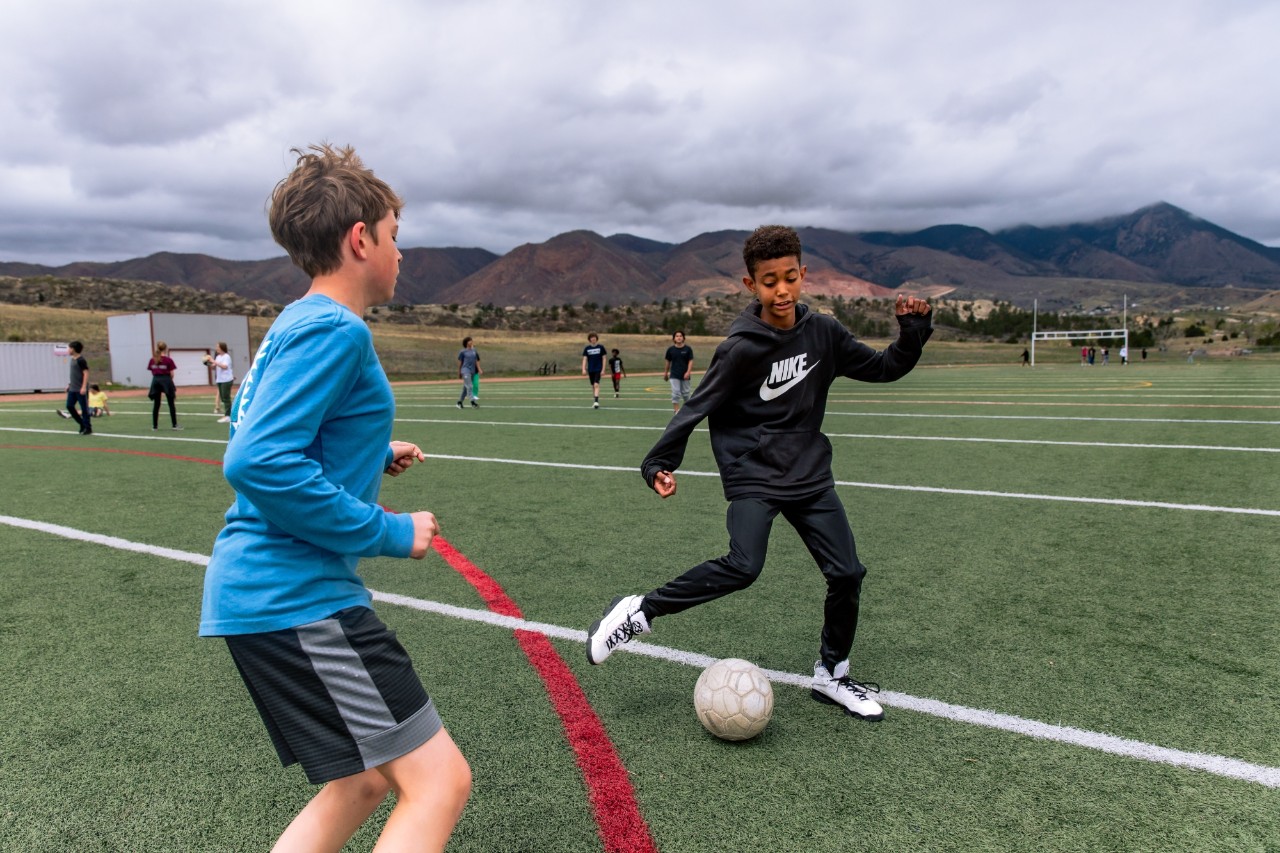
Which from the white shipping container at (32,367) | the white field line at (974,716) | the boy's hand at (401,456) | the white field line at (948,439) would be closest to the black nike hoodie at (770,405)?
the white field line at (974,716)

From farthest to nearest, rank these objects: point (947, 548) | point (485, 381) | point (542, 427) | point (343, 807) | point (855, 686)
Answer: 1. point (485, 381)
2. point (542, 427)
3. point (947, 548)
4. point (855, 686)
5. point (343, 807)

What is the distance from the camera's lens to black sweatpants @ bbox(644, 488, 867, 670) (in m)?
3.29

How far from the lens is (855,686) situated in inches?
133

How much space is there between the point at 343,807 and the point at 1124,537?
6.09 metres

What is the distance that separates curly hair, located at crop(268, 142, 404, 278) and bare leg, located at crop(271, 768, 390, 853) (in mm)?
1214

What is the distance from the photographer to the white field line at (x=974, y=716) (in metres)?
2.85

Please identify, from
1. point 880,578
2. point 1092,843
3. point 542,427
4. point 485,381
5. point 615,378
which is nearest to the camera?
point 1092,843

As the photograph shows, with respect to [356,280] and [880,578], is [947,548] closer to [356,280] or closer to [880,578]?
[880,578]

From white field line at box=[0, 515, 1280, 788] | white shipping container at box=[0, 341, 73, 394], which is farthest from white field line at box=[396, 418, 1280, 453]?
white shipping container at box=[0, 341, 73, 394]

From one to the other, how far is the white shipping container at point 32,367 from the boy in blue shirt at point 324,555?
43.1m

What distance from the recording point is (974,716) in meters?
3.26

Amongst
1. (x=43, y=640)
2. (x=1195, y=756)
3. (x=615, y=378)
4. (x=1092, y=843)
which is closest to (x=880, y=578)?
(x=1195, y=756)

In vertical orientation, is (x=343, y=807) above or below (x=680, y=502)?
above

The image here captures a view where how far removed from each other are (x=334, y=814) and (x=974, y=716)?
2539 millimetres
